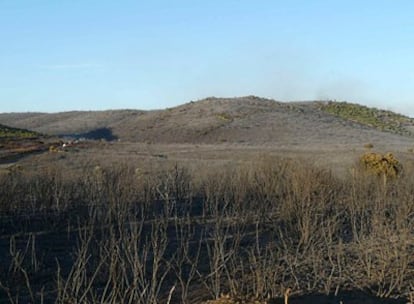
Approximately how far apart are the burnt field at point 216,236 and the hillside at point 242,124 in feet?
113

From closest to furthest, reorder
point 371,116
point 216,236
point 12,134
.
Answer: point 216,236 → point 12,134 → point 371,116

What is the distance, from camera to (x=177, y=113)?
7025cm

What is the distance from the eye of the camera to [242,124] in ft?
205

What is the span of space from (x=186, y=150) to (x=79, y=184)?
24.8 meters

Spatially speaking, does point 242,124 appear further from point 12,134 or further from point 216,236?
point 216,236

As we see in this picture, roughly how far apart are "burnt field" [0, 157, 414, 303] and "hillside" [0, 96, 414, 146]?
34.4 meters

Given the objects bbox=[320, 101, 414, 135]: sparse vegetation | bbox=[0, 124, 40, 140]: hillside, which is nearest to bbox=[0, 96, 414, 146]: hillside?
bbox=[320, 101, 414, 135]: sparse vegetation

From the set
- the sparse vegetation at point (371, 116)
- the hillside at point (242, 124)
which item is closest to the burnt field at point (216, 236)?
the hillside at point (242, 124)

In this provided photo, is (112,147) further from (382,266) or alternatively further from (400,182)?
(382,266)

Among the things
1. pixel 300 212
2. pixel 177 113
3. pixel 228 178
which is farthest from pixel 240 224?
pixel 177 113

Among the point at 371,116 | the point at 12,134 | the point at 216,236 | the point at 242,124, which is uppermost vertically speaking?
the point at 371,116

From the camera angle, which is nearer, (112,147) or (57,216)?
(57,216)

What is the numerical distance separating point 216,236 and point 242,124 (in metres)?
52.1

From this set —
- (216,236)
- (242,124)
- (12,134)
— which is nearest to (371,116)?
(242,124)
